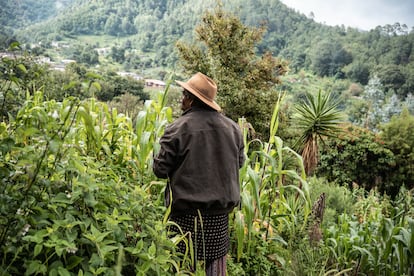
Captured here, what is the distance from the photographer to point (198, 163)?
6.32 feet

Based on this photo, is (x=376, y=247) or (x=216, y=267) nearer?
(x=216, y=267)

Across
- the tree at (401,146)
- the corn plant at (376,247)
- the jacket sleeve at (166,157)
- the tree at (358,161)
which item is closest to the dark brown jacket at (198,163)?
the jacket sleeve at (166,157)

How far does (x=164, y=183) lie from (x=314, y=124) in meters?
3.45

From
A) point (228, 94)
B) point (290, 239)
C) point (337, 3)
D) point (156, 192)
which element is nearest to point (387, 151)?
point (228, 94)

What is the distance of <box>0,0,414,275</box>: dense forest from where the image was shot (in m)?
0.96

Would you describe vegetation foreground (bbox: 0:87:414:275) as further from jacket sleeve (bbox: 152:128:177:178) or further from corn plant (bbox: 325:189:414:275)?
jacket sleeve (bbox: 152:128:177:178)

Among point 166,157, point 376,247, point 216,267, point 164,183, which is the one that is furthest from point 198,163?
point 376,247

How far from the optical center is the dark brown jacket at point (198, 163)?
192 cm

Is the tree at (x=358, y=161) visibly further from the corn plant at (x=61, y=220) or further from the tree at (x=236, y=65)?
the corn plant at (x=61, y=220)

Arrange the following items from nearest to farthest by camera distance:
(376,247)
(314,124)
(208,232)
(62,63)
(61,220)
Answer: (61,220) → (208,232) → (376,247) → (314,124) → (62,63)

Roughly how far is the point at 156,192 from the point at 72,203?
1.51 metres

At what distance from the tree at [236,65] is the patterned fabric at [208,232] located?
10.9 metres

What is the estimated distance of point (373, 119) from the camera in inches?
1205

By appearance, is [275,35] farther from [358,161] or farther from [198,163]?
[198,163]
